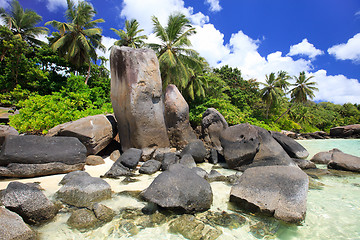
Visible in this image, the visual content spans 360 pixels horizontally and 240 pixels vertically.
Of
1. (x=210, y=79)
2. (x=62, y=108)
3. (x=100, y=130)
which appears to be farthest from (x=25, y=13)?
(x=100, y=130)

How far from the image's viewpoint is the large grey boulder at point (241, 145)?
608 centimetres

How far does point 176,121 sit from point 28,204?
6.07m

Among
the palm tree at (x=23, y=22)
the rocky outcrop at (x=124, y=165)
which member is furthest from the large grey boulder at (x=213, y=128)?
the palm tree at (x=23, y=22)

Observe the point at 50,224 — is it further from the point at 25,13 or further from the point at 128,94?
the point at 25,13

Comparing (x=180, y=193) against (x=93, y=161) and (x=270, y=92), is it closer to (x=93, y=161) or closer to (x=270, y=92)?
(x=93, y=161)

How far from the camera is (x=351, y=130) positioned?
86.5 ft

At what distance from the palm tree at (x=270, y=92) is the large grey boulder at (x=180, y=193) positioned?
85.6 feet

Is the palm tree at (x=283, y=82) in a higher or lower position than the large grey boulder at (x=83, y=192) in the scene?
higher

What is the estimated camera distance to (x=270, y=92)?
86.2ft

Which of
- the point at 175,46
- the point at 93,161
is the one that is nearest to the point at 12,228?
the point at 93,161

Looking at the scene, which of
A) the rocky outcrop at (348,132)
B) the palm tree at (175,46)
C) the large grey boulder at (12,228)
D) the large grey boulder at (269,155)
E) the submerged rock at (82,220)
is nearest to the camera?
the large grey boulder at (12,228)

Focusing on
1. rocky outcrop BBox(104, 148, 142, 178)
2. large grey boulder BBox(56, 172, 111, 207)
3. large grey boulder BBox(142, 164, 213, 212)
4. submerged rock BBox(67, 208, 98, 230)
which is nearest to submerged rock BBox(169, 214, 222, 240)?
large grey boulder BBox(142, 164, 213, 212)

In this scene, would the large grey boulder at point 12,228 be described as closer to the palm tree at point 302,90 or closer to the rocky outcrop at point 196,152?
the rocky outcrop at point 196,152

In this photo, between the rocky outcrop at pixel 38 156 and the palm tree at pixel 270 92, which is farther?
the palm tree at pixel 270 92
